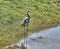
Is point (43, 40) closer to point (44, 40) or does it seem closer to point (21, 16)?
point (44, 40)

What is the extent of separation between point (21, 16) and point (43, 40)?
3087 millimetres

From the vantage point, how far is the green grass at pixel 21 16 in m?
13.2

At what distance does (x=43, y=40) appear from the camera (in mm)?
12602

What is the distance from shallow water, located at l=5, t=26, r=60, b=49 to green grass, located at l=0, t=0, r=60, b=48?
0.48 meters

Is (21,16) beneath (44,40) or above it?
above

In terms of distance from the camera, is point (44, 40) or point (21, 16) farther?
point (21, 16)

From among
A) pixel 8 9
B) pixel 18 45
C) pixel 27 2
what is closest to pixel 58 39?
pixel 18 45

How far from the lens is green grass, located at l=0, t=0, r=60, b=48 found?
13242mm

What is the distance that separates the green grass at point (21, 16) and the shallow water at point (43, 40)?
48cm

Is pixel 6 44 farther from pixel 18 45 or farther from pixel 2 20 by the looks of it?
pixel 2 20

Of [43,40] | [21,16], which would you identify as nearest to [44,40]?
[43,40]

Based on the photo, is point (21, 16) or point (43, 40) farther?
point (21, 16)

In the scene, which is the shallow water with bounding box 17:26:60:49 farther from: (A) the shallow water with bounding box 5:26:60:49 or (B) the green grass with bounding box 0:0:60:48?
(B) the green grass with bounding box 0:0:60:48

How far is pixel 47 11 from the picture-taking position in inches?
662
